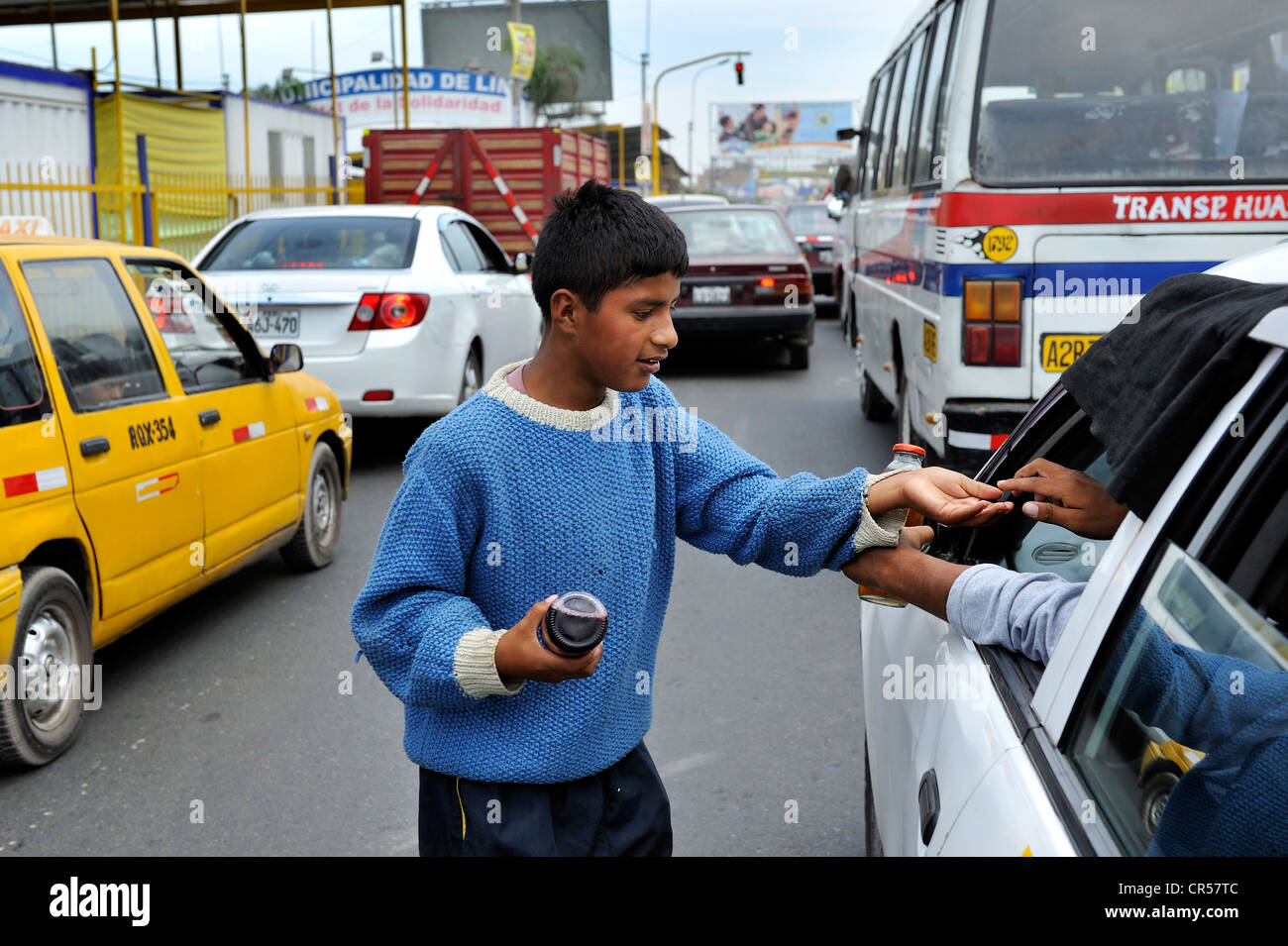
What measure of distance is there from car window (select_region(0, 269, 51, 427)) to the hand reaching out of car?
308 centimetres

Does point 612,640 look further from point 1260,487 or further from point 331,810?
point 331,810

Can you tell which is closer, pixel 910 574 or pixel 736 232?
pixel 910 574

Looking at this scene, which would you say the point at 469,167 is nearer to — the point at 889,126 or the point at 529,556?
the point at 889,126

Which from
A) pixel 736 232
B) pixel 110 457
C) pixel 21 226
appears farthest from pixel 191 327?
pixel 736 232

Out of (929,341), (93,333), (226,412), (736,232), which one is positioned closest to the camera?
(93,333)

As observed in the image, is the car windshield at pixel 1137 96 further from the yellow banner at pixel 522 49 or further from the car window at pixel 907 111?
the yellow banner at pixel 522 49

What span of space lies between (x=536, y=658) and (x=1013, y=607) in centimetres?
78

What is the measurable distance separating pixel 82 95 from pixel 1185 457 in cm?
2197

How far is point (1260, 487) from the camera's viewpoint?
4.98 feet

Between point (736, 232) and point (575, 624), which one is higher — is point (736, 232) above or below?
Answer: above

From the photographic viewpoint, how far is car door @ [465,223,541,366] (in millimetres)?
10527

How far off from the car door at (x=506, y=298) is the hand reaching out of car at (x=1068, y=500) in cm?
794

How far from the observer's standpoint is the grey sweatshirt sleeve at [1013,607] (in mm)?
2045

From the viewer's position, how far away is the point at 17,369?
14.1ft
